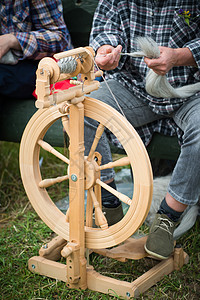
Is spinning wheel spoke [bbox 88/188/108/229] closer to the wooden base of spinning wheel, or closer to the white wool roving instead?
the wooden base of spinning wheel

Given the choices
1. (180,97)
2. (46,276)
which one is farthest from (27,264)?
(180,97)

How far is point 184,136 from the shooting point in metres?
1.68

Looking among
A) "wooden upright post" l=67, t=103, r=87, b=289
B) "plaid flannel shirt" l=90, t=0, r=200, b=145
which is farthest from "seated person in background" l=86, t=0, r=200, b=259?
"wooden upright post" l=67, t=103, r=87, b=289

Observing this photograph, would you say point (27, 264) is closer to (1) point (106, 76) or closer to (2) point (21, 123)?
(2) point (21, 123)

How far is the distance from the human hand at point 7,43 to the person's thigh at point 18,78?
3.4 inches

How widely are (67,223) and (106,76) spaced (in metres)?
0.76

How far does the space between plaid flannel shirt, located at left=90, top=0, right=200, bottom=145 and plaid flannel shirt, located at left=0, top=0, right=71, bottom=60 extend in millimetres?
317

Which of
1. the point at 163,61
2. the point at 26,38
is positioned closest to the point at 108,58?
the point at 163,61

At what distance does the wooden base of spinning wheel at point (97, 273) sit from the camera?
160 cm

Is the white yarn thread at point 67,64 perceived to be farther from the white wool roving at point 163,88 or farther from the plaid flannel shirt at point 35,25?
the plaid flannel shirt at point 35,25

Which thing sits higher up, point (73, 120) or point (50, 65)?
point (50, 65)

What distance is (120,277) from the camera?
1778 mm

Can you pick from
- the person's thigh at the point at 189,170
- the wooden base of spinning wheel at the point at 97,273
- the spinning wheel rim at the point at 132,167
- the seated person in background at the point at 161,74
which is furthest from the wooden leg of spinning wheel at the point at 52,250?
the person's thigh at the point at 189,170

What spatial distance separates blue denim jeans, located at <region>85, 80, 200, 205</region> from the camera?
5.33 feet
